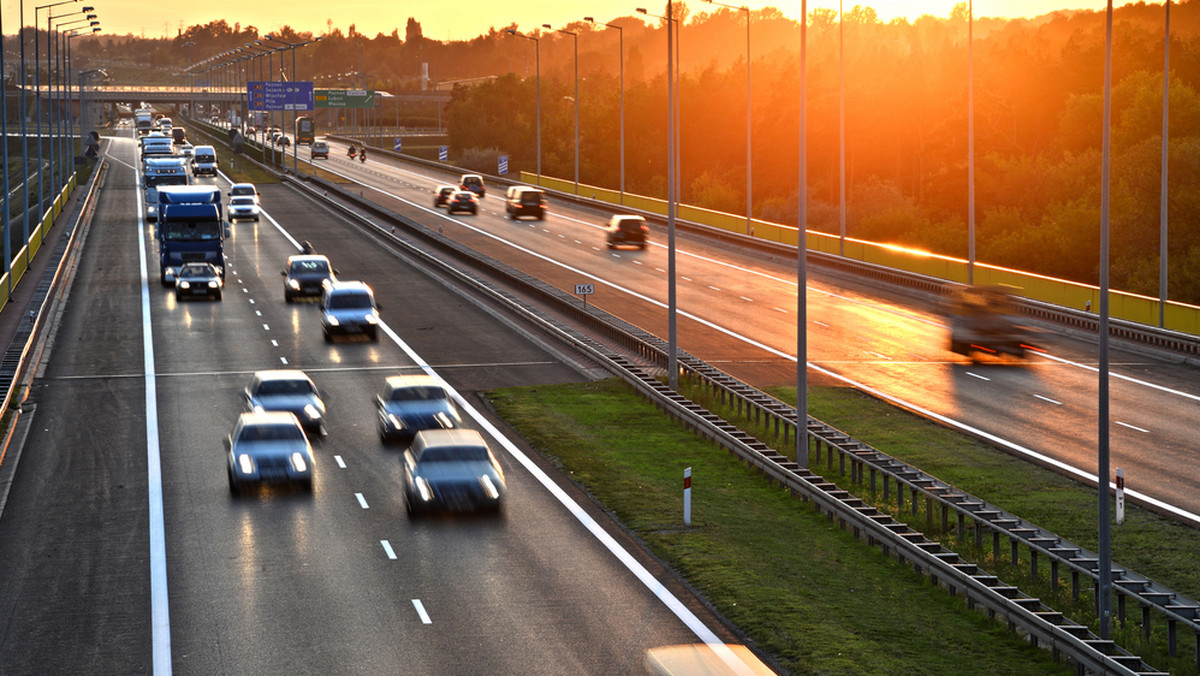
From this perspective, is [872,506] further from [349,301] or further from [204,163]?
[204,163]

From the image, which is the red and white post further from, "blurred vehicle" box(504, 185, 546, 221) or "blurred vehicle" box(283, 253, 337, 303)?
"blurred vehicle" box(504, 185, 546, 221)

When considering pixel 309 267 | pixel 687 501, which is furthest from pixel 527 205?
pixel 687 501

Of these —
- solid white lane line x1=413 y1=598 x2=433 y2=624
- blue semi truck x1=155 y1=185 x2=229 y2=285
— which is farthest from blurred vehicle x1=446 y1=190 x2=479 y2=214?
solid white lane line x1=413 y1=598 x2=433 y2=624

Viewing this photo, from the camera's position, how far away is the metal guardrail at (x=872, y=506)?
19109 mm

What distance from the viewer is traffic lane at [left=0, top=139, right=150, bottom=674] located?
779 inches

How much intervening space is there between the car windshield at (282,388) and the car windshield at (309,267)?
72.4ft

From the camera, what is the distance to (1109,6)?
24.0 meters

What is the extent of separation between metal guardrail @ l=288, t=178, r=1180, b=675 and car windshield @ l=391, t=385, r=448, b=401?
21.4 feet

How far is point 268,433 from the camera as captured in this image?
28281mm

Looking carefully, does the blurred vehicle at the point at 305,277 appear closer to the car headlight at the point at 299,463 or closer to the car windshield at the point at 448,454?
the car headlight at the point at 299,463

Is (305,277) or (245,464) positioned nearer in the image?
(245,464)

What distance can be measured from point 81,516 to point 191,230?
106 ft

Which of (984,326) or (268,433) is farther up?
(984,326)

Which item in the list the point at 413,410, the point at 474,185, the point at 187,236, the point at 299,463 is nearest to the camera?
the point at 299,463
